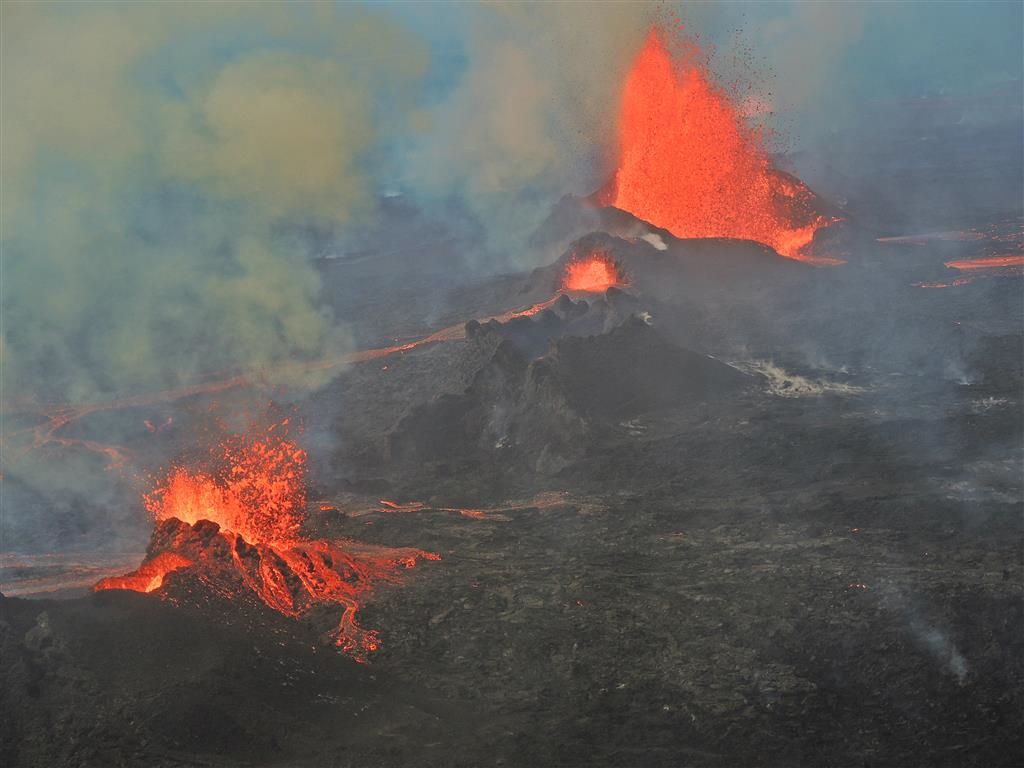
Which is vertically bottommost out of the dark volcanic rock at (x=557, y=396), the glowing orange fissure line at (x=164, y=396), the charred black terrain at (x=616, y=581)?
the charred black terrain at (x=616, y=581)

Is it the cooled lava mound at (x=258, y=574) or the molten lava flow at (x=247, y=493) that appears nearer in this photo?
the cooled lava mound at (x=258, y=574)

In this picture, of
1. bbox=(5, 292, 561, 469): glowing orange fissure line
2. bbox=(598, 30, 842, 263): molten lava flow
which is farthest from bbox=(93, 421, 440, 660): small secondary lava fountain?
bbox=(598, 30, 842, 263): molten lava flow

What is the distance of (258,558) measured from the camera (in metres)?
19.8

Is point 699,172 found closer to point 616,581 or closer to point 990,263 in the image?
point 990,263

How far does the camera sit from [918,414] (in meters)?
29.9

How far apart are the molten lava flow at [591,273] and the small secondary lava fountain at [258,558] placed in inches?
932

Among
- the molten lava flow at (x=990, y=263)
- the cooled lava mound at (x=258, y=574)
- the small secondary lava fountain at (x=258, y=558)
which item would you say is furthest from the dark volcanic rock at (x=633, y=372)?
the molten lava flow at (x=990, y=263)

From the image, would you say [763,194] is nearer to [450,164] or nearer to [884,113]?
[450,164]

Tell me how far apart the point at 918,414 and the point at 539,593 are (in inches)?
620

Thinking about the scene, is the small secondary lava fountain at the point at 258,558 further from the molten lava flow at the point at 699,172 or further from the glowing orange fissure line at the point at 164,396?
the molten lava flow at the point at 699,172

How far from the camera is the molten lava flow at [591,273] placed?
152 ft

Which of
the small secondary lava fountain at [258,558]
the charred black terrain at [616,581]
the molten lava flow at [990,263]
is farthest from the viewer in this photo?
the molten lava flow at [990,263]

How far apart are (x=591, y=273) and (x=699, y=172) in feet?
47.5

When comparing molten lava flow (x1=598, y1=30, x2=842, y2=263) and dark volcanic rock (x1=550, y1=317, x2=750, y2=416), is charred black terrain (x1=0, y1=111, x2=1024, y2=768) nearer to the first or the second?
dark volcanic rock (x1=550, y1=317, x2=750, y2=416)
